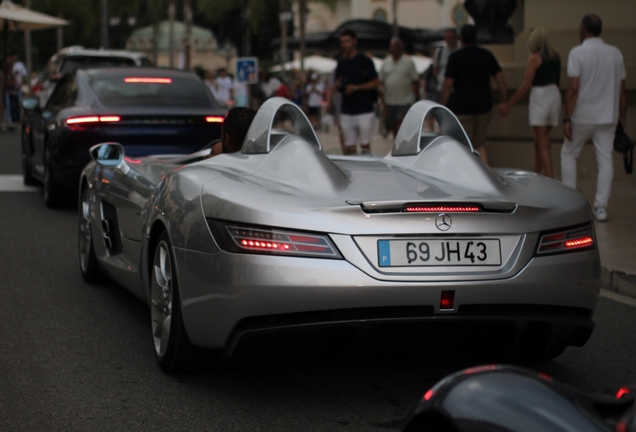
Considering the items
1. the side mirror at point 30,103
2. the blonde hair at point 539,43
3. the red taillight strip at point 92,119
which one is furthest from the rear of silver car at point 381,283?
the side mirror at point 30,103

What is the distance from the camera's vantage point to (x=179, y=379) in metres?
4.59

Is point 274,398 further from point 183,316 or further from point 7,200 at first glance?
point 7,200

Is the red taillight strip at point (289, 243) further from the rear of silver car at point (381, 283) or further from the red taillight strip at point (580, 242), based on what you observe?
the red taillight strip at point (580, 242)

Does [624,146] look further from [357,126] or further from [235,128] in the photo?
[235,128]

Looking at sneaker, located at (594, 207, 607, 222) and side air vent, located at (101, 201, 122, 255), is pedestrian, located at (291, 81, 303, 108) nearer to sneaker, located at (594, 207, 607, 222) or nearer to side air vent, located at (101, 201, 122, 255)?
sneaker, located at (594, 207, 607, 222)

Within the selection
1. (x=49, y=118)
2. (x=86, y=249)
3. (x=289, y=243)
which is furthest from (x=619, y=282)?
(x=49, y=118)

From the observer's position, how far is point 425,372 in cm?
474

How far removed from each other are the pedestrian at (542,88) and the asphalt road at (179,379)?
5.21 metres

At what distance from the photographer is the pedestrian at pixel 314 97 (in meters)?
31.1

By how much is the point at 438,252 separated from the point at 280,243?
23.0 inches

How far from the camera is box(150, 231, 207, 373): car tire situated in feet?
14.6

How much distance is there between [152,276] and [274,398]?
35.8 inches

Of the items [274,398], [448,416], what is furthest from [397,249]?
[448,416]

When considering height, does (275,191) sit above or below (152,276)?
above
